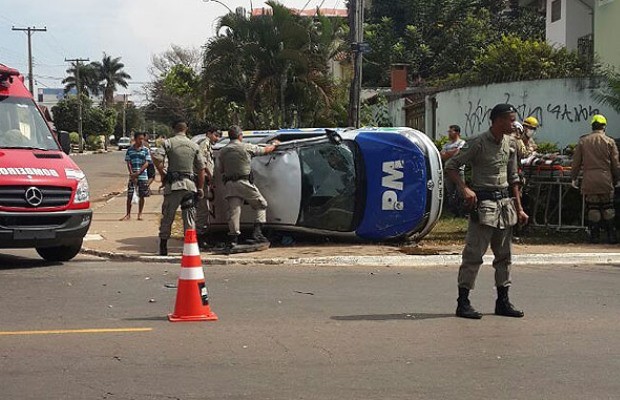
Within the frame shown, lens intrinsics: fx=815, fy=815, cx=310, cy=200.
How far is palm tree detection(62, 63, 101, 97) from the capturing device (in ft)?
386

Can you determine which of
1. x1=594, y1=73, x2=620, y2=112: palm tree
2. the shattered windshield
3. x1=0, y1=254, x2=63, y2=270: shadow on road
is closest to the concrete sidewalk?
the shattered windshield

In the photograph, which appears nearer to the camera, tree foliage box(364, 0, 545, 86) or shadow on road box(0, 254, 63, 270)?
shadow on road box(0, 254, 63, 270)

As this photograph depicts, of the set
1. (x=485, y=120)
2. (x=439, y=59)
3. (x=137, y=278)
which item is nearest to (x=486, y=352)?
(x=137, y=278)

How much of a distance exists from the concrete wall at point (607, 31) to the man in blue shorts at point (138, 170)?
11.8m

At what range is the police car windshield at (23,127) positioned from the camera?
10422 mm

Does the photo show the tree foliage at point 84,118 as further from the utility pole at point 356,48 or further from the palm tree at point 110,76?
the utility pole at point 356,48

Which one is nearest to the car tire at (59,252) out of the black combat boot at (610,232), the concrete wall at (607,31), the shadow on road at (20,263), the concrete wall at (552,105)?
the shadow on road at (20,263)

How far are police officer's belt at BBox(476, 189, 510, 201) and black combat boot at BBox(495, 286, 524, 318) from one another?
84 centimetres

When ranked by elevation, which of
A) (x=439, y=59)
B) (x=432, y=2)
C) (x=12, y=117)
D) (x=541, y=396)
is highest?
(x=432, y=2)

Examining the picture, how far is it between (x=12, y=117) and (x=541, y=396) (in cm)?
804

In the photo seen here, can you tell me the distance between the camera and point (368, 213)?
38.1 ft

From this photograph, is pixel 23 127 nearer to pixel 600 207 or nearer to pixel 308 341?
pixel 308 341

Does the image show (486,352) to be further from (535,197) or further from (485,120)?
(485,120)

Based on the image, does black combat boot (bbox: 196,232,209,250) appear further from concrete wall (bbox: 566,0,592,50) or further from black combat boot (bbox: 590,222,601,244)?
concrete wall (bbox: 566,0,592,50)
